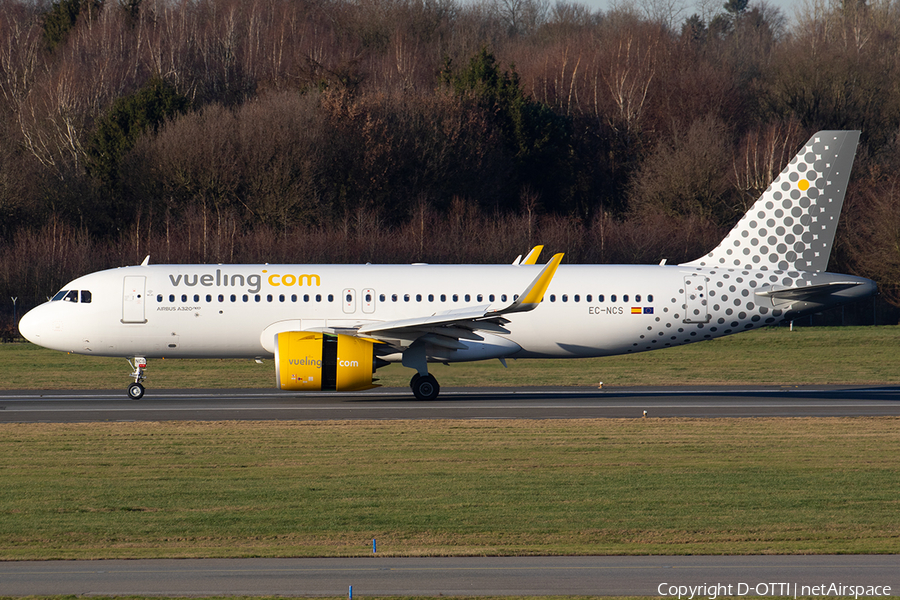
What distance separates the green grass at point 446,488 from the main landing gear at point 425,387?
503 centimetres

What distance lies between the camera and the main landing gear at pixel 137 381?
28.0m

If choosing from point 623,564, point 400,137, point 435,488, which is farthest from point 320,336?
point 400,137

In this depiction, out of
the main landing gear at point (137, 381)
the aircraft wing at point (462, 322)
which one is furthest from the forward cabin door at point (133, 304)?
the aircraft wing at point (462, 322)

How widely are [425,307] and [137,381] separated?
8.58 m

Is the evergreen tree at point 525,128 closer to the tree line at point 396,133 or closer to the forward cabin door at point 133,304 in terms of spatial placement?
the tree line at point 396,133

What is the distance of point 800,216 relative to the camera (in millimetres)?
29484

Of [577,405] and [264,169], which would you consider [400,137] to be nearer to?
[264,169]

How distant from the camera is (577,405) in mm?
26906

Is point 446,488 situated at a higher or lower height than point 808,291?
lower

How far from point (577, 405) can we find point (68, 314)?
14599 mm

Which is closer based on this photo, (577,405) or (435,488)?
(435,488)

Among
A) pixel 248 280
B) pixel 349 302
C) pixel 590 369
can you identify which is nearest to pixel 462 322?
pixel 349 302

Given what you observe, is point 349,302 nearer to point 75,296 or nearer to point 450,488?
point 75,296
